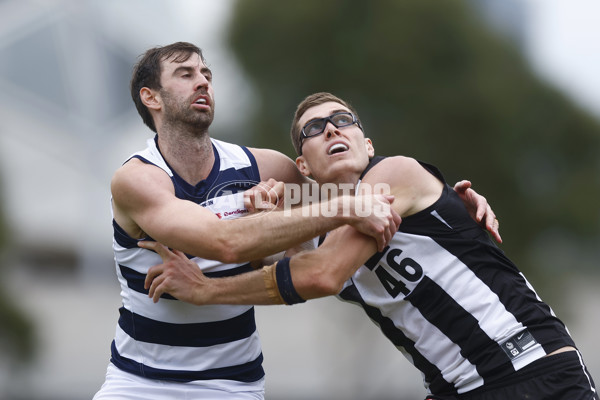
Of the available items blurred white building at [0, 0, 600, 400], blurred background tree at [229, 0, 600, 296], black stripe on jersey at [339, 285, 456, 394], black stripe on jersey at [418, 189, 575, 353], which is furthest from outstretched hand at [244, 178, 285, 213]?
blurred white building at [0, 0, 600, 400]

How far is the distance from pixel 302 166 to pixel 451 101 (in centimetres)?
991

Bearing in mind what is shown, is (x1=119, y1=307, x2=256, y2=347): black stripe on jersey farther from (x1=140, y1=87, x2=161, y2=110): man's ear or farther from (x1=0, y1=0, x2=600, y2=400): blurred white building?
(x1=0, y1=0, x2=600, y2=400): blurred white building

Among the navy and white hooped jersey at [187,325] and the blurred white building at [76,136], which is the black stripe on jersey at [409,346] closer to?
the navy and white hooped jersey at [187,325]

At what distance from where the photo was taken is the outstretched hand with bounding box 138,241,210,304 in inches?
179

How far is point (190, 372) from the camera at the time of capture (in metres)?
4.80

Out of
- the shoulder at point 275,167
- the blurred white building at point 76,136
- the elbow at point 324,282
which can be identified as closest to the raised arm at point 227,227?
the elbow at point 324,282

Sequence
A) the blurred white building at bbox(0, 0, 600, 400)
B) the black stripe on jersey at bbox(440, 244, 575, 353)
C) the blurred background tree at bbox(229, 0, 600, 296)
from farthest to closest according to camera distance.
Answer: the blurred white building at bbox(0, 0, 600, 400) < the blurred background tree at bbox(229, 0, 600, 296) < the black stripe on jersey at bbox(440, 244, 575, 353)

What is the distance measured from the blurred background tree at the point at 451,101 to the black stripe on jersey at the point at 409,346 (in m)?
10.1

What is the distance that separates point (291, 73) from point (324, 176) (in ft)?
35.3

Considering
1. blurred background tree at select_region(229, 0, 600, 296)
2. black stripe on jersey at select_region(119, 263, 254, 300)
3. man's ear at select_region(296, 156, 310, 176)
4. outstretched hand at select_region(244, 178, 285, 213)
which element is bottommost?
black stripe on jersey at select_region(119, 263, 254, 300)

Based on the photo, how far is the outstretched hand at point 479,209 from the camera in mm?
4767

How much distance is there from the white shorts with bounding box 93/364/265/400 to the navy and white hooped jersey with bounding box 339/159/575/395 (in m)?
1.09

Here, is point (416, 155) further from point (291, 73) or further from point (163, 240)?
point (163, 240)

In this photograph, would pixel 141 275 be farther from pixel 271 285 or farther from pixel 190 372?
pixel 271 285
